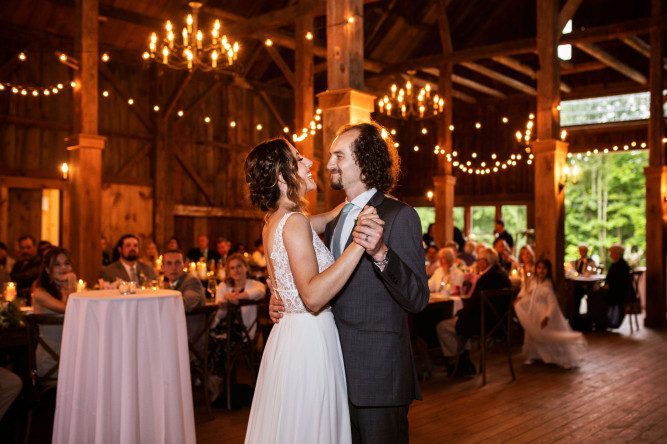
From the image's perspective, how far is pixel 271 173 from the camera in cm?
218

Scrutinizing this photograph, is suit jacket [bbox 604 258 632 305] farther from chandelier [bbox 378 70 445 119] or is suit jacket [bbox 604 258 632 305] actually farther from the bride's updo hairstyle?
the bride's updo hairstyle

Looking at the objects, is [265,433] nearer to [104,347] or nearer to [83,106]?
[104,347]

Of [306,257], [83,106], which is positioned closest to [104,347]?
[306,257]

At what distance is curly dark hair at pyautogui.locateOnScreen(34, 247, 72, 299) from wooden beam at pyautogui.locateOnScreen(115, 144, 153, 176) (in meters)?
7.84

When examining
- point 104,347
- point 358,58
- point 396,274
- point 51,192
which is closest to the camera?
point 396,274

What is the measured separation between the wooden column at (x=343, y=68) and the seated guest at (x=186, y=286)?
5.00ft

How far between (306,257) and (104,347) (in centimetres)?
186

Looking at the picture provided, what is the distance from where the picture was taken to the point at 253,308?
5305 mm

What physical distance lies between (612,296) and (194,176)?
8243mm

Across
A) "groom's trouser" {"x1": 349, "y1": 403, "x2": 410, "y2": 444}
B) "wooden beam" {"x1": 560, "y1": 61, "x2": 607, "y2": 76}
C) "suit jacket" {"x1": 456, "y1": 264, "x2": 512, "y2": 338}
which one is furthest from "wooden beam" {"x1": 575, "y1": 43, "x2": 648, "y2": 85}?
"groom's trouser" {"x1": 349, "y1": 403, "x2": 410, "y2": 444}

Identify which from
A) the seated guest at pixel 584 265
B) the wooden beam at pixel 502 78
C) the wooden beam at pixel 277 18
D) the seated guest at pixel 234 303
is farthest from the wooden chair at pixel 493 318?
the wooden beam at pixel 502 78

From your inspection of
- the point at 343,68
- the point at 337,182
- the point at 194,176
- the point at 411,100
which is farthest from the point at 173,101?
the point at 337,182

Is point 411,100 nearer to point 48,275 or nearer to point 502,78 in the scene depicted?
point 502,78

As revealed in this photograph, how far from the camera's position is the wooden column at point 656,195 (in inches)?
390
